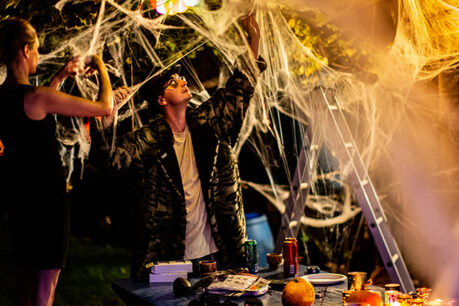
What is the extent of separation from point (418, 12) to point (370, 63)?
2215mm

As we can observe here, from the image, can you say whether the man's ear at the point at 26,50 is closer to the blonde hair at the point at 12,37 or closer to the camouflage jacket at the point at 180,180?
the blonde hair at the point at 12,37

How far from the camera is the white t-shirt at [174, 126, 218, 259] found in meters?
3.61

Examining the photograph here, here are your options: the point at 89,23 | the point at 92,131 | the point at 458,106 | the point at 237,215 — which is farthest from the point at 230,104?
the point at 458,106

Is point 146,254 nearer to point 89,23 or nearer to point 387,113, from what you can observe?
point 89,23

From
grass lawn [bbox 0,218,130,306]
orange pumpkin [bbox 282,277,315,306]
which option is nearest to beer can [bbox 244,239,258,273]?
orange pumpkin [bbox 282,277,315,306]

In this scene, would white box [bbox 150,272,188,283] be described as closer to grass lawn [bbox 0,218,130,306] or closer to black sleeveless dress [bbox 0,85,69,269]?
black sleeveless dress [bbox 0,85,69,269]

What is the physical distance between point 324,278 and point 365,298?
0.78 metres

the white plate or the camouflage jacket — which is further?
the camouflage jacket

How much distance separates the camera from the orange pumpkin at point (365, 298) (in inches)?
88.0

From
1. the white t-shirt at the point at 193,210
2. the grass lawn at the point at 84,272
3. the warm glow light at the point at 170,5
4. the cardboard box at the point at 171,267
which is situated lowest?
the grass lawn at the point at 84,272

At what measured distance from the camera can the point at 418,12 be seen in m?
3.92

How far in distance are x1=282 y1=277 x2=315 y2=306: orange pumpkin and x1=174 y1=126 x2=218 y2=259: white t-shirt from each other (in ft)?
4.35

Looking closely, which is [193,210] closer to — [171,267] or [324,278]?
[171,267]

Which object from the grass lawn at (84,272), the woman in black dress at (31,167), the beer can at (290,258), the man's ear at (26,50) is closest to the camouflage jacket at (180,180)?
the beer can at (290,258)
